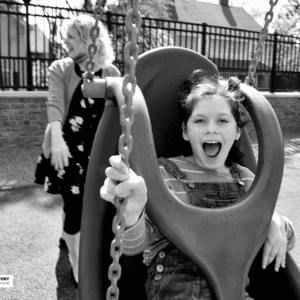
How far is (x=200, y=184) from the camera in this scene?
1.82m

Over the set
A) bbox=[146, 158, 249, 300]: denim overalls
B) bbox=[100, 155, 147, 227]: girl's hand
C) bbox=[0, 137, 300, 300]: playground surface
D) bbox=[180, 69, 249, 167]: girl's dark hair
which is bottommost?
bbox=[0, 137, 300, 300]: playground surface

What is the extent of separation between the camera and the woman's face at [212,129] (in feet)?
5.79

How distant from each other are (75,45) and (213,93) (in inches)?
42.3

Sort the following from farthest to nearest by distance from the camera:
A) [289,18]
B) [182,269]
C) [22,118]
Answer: [289,18] < [22,118] < [182,269]

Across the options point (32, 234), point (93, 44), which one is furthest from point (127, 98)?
point (32, 234)

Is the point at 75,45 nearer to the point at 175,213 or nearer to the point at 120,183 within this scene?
the point at 175,213

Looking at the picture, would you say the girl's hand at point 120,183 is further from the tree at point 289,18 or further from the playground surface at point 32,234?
the tree at point 289,18

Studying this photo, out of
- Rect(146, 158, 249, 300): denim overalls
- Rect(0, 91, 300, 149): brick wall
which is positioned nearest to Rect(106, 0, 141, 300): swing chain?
Rect(146, 158, 249, 300): denim overalls

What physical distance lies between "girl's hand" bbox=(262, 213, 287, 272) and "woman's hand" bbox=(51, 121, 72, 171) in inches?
50.6

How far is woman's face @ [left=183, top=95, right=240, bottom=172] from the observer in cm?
176

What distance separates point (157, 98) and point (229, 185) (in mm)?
528

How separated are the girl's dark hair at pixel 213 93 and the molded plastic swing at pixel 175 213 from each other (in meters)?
0.05

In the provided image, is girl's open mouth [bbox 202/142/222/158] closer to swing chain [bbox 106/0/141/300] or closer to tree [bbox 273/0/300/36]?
swing chain [bbox 106/0/141/300]

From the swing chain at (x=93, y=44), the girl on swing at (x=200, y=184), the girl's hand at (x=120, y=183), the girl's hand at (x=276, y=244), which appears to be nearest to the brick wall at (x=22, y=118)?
the girl on swing at (x=200, y=184)
